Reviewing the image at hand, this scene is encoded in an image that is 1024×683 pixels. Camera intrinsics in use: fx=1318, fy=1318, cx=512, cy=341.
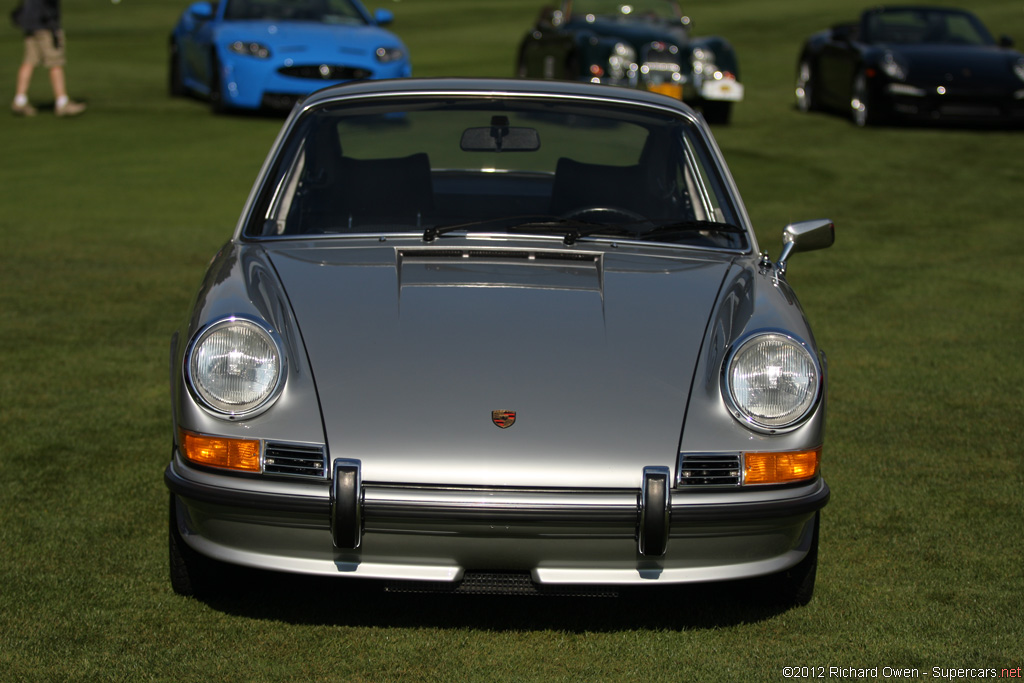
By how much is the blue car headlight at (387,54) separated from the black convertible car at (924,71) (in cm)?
531

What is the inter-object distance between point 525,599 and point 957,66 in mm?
12428

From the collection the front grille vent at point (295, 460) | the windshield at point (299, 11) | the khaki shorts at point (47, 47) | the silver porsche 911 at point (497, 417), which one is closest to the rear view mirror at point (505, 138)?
the silver porsche 911 at point (497, 417)

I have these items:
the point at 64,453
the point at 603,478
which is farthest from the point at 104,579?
the point at 603,478

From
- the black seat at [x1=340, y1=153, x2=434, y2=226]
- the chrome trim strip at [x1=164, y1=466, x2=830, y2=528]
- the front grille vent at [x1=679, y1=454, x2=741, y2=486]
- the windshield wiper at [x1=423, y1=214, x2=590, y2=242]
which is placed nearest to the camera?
the chrome trim strip at [x1=164, y1=466, x2=830, y2=528]

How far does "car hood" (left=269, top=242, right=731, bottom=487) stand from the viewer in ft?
10.8

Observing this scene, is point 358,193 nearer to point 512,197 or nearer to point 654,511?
point 512,197

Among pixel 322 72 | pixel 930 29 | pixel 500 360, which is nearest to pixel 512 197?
pixel 500 360

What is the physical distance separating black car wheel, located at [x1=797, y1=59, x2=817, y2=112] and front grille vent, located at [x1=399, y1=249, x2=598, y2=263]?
13.2 meters

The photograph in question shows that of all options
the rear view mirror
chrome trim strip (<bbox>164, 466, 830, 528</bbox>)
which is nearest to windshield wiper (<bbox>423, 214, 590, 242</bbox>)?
the rear view mirror

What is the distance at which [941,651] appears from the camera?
11.4ft

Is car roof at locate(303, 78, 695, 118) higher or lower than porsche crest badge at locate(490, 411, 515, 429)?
higher

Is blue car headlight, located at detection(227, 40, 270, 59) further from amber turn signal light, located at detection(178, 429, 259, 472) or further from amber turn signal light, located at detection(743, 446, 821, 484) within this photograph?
amber turn signal light, located at detection(743, 446, 821, 484)

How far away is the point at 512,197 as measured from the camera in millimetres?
5223

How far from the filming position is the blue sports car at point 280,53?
13.9 meters
